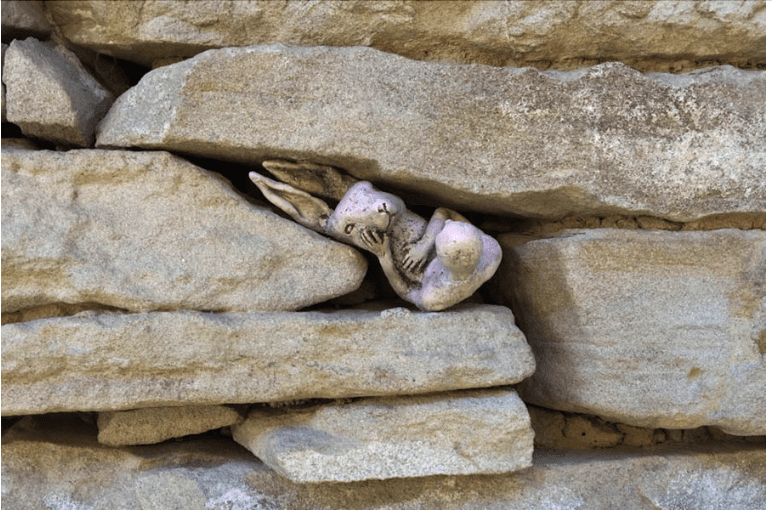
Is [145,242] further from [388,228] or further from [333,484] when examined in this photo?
[333,484]

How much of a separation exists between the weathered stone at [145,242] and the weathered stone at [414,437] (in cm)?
33

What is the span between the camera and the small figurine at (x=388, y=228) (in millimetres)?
2031

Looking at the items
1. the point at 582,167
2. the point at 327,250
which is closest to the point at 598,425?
the point at 582,167

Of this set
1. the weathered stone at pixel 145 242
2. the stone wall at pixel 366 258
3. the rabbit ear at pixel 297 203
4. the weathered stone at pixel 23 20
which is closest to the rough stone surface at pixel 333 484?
the stone wall at pixel 366 258

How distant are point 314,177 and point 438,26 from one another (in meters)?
0.55

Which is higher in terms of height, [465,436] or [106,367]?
[106,367]

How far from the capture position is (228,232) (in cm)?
205

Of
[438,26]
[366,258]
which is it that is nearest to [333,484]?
[366,258]

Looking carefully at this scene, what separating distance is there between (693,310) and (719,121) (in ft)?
1.69

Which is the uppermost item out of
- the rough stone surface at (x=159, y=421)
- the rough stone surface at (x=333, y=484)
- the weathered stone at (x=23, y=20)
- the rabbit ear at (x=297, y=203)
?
the weathered stone at (x=23, y=20)

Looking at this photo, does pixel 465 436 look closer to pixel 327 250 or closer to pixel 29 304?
pixel 327 250

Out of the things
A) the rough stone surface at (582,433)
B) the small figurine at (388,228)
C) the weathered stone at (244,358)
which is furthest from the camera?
the rough stone surface at (582,433)

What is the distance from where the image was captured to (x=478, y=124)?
6.73 ft

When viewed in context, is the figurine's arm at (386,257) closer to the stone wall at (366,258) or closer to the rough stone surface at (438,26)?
the stone wall at (366,258)
